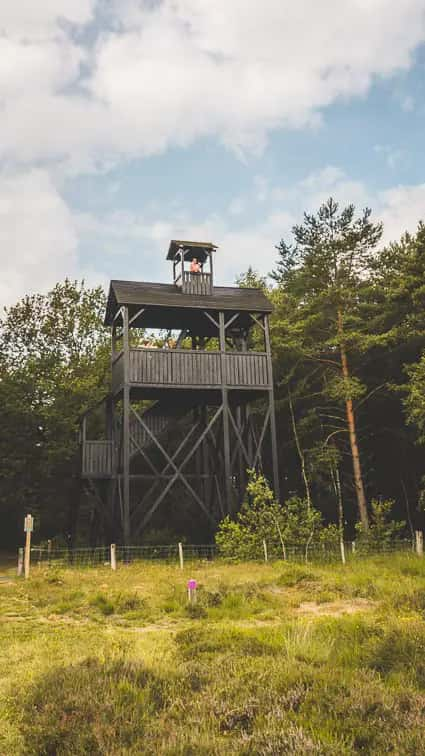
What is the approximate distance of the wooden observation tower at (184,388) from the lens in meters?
22.9

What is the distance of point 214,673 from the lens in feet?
25.9

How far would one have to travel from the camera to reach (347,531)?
3341cm

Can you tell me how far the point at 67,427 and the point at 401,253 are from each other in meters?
17.6

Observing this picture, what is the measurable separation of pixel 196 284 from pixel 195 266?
846 mm

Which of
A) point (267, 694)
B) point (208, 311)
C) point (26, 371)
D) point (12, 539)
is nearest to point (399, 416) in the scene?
point (208, 311)

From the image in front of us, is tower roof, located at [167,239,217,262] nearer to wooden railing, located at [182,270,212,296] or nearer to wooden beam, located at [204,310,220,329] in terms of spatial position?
wooden railing, located at [182,270,212,296]

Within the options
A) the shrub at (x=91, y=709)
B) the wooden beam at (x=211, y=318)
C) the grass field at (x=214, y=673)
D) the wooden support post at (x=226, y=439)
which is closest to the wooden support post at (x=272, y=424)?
the wooden support post at (x=226, y=439)

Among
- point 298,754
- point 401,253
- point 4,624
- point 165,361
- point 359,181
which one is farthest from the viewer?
point 401,253

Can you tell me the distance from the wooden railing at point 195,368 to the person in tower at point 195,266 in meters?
3.71

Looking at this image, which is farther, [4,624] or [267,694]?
[4,624]

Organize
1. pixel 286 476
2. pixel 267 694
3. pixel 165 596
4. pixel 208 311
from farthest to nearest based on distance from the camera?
1. pixel 286 476
2. pixel 208 311
3. pixel 165 596
4. pixel 267 694

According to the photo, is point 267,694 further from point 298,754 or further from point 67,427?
point 67,427

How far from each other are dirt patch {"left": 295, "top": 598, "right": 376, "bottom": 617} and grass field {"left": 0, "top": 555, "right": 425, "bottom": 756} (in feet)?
0.08

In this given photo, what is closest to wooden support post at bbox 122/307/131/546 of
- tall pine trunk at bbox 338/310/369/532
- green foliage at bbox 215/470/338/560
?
green foliage at bbox 215/470/338/560
